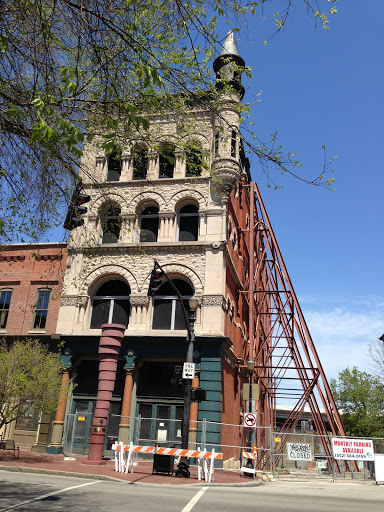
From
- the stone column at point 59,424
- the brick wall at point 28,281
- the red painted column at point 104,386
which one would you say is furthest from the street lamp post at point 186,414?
the brick wall at point 28,281

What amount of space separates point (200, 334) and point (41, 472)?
9085 mm

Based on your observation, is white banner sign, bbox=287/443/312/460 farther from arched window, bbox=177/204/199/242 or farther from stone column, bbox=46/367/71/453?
arched window, bbox=177/204/199/242

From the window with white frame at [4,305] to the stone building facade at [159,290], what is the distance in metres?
3.70

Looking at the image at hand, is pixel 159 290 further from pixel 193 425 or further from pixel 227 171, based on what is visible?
pixel 227 171

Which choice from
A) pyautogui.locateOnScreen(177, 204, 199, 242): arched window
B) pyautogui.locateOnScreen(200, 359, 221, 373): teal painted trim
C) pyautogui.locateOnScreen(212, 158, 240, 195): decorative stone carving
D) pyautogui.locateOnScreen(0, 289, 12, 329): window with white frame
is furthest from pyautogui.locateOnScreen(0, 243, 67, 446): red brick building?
pyautogui.locateOnScreen(212, 158, 240, 195): decorative stone carving

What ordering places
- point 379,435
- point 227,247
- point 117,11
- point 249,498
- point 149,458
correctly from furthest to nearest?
point 379,435
point 227,247
point 149,458
point 249,498
point 117,11

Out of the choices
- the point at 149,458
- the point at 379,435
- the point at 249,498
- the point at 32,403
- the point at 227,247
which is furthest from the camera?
the point at 379,435

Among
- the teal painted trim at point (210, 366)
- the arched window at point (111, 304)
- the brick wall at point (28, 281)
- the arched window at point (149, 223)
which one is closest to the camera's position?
the teal painted trim at point (210, 366)

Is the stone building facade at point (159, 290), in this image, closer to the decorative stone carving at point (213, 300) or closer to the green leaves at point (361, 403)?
the decorative stone carving at point (213, 300)

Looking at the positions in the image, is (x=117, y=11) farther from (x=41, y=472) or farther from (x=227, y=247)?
(x=227, y=247)

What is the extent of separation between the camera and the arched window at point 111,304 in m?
23.3

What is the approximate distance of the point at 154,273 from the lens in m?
16.4

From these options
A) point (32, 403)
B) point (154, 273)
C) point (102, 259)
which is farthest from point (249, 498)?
point (102, 259)

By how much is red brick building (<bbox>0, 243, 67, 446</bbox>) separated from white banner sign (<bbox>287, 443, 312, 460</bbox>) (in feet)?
39.2
